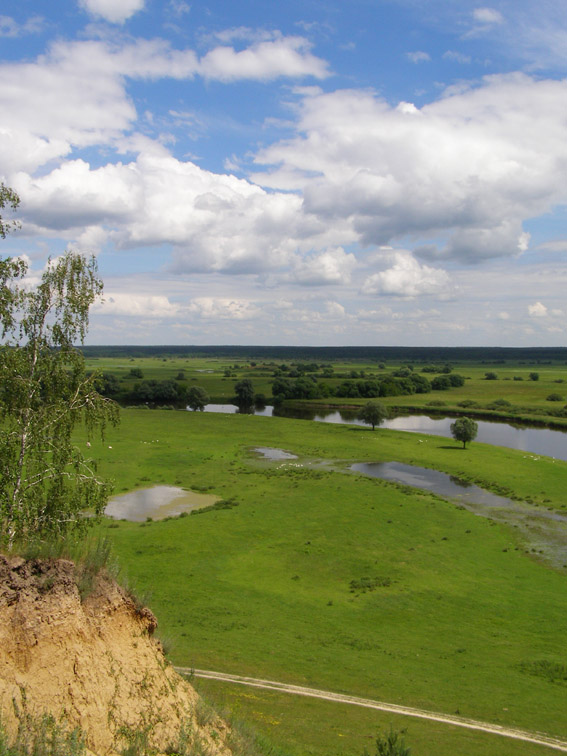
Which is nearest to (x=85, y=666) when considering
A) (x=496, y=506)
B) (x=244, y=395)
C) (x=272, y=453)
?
(x=496, y=506)

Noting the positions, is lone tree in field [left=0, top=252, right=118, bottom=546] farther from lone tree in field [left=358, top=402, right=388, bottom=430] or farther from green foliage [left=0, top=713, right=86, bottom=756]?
lone tree in field [left=358, top=402, right=388, bottom=430]

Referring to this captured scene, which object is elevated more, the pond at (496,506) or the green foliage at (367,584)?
the pond at (496,506)

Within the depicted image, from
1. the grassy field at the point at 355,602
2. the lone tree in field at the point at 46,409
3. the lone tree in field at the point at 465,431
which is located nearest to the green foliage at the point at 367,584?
the grassy field at the point at 355,602

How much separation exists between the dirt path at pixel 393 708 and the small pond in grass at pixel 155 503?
83.3ft

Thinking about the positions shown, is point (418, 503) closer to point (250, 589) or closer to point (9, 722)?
point (250, 589)

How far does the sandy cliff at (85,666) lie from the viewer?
1035 centimetres

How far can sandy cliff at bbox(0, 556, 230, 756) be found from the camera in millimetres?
10352

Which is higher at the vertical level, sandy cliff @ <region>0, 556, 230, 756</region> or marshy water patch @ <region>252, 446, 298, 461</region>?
sandy cliff @ <region>0, 556, 230, 756</region>

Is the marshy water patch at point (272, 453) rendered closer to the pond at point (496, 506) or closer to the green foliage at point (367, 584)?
the pond at point (496, 506)

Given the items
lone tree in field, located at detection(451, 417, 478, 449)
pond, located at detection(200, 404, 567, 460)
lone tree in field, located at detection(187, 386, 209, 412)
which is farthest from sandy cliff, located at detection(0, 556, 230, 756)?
lone tree in field, located at detection(187, 386, 209, 412)

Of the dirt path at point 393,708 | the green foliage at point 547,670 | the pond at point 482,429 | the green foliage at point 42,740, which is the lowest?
the green foliage at point 547,670

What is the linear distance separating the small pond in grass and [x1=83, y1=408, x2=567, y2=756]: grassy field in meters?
2.01

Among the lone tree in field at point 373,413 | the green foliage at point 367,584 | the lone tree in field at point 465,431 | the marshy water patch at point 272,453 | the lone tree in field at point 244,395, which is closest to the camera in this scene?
the green foliage at point 367,584

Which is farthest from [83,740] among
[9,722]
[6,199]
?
[6,199]
